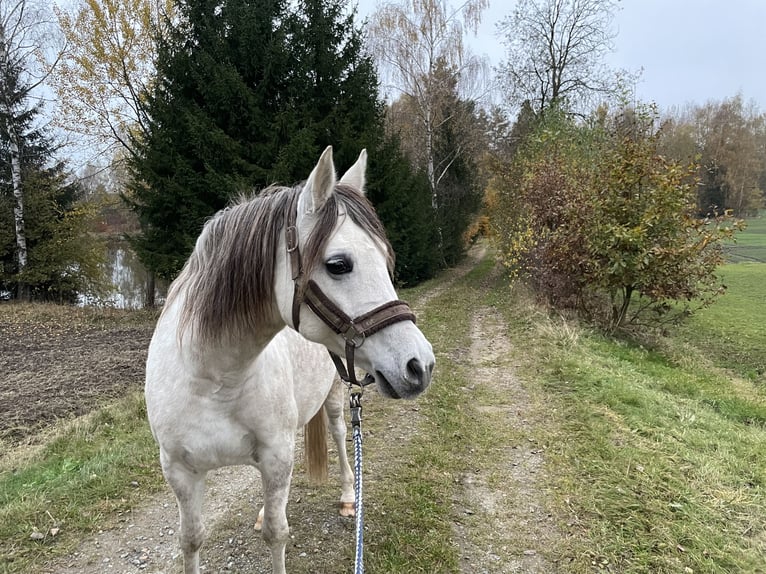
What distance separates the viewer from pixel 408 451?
408 cm

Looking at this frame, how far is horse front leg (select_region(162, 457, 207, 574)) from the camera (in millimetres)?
1954

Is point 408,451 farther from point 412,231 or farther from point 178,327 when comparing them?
point 412,231

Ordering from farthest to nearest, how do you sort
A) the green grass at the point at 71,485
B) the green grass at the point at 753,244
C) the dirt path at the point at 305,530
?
1. the green grass at the point at 753,244
2. the green grass at the point at 71,485
3. the dirt path at the point at 305,530

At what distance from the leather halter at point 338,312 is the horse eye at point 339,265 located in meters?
0.08

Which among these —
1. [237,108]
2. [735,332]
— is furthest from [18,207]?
[735,332]

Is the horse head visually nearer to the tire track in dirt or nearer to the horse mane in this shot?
the horse mane

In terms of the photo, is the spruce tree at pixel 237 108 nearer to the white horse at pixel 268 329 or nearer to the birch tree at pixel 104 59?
the birch tree at pixel 104 59

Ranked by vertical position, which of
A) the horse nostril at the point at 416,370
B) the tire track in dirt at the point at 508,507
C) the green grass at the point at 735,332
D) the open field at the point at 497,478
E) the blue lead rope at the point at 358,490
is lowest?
the green grass at the point at 735,332

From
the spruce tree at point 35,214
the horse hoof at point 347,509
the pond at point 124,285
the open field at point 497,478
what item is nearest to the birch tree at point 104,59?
the spruce tree at point 35,214

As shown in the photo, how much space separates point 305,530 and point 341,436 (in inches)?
25.6

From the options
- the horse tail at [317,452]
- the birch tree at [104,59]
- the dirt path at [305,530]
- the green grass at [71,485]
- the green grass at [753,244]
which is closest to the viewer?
the dirt path at [305,530]

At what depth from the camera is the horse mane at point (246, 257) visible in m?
1.56

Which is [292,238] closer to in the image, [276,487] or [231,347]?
[231,347]

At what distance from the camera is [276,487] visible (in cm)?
203
